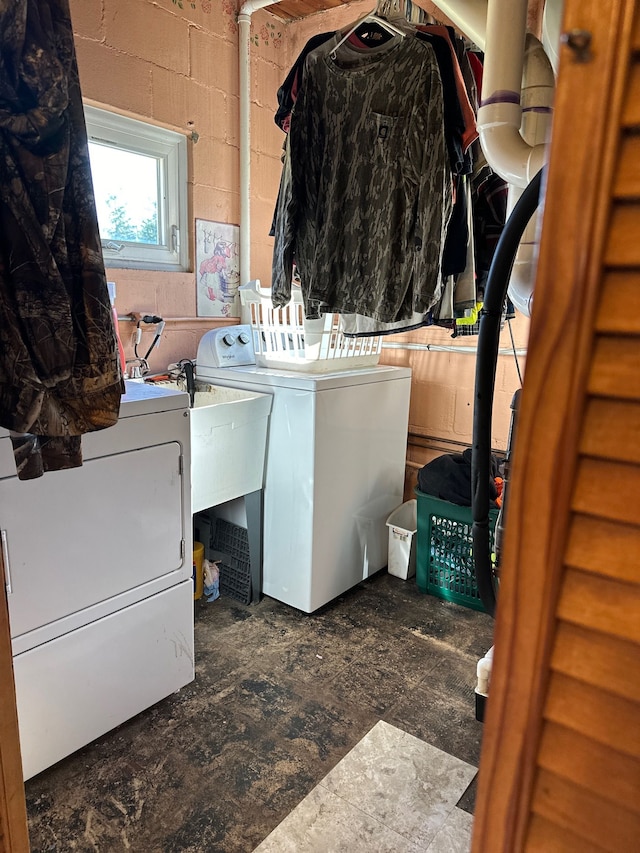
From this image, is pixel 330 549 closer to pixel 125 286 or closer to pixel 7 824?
pixel 125 286

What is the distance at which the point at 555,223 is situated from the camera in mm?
453

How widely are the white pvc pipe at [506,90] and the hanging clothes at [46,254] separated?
2.70 ft

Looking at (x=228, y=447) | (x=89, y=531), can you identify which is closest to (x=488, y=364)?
(x=89, y=531)

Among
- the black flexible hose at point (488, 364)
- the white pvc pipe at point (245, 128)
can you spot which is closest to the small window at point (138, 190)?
the white pvc pipe at point (245, 128)

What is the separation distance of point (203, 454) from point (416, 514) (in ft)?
3.67

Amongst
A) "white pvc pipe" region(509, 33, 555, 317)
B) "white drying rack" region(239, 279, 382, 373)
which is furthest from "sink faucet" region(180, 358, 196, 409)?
"white pvc pipe" region(509, 33, 555, 317)

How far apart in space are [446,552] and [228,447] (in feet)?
3.58

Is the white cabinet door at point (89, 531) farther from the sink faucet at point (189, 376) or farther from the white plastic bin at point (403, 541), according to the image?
the white plastic bin at point (403, 541)

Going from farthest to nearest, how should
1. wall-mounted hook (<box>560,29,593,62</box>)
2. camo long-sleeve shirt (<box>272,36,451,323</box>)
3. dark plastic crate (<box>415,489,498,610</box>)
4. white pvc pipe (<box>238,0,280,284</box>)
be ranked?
1. white pvc pipe (<box>238,0,280,284</box>)
2. dark plastic crate (<box>415,489,498,610</box>)
3. camo long-sleeve shirt (<box>272,36,451,323</box>)
4. wall-mounted hook (<box>560,29,593,62</box>)

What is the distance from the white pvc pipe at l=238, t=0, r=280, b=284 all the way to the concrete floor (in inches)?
66.9

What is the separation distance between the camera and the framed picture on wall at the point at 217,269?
8.71 feet

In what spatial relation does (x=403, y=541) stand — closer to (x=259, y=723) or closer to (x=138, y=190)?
(x=259, y=723)

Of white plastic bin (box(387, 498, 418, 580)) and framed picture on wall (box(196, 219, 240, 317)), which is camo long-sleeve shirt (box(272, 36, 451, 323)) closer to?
framed picture on wall (box(196, 219, 240, 317))

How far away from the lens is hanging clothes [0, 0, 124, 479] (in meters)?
0.90
